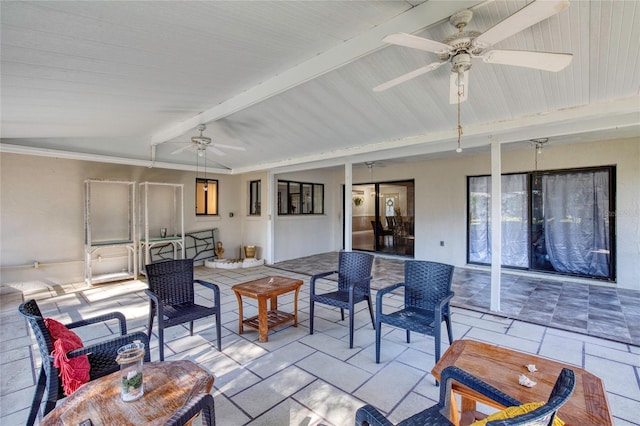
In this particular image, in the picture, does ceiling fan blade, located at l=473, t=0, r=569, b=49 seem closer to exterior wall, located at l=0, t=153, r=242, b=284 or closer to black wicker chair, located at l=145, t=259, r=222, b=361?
black wicker chair, located at l=145, t=259, r=222, b=361

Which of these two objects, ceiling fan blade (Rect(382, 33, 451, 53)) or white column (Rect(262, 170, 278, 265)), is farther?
white column (Rect(262, 170, 278, 265))

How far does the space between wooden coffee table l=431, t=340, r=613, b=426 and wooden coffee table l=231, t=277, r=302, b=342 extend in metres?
1.96

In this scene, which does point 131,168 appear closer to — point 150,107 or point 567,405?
point 150,107

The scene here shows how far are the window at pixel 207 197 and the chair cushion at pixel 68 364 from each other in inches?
235

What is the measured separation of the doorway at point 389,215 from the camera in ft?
25.8

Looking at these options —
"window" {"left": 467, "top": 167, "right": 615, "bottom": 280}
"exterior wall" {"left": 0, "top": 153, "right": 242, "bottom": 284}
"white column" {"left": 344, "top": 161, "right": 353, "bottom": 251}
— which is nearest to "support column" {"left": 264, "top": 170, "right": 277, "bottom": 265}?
"white column" {"left": 344, "top": 161, "right": 353, "bottom": 251}

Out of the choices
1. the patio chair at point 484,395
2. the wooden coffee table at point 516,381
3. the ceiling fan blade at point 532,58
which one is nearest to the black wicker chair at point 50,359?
the patio chair at point 484,395

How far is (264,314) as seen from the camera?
3168 millimetres

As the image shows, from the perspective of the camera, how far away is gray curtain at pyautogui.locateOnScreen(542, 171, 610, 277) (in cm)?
530

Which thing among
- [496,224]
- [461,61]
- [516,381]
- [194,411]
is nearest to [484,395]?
[516,381]

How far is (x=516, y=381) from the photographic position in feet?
4.93

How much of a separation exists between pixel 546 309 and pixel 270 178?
5.94 meters

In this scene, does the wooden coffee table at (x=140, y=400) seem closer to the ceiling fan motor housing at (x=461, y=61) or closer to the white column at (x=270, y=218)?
the ceiling fan motor housing at (x=461, y=61)

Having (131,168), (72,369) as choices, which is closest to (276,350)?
(72,369)
